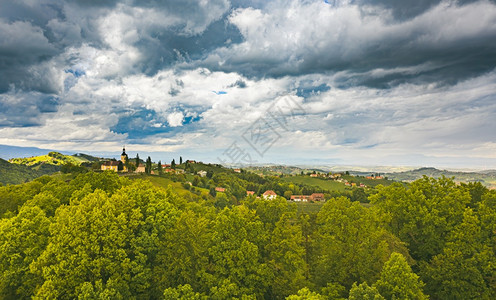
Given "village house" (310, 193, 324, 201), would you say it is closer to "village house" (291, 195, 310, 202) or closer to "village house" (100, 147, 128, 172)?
"village house" (291, 195, 310, 202)

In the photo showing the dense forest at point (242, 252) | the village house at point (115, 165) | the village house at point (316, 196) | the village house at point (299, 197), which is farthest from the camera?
the village house at point (299, 197)

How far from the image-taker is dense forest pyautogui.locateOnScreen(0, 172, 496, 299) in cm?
2275

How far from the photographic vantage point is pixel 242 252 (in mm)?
25078

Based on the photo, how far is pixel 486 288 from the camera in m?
24.5

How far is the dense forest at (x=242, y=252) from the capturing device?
2275 cm

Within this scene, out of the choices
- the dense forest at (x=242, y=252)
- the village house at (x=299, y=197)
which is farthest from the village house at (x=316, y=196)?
the dense forest at (x=242, y=252)

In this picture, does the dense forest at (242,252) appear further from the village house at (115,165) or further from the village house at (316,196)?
the village house at (316,196)

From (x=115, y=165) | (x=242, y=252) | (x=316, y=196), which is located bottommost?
(x=316, y=196)

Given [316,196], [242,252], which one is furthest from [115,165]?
[242,252]

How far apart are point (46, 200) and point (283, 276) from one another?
1327 inches

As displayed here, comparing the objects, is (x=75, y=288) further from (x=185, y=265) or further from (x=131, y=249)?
(x=185, y=265)

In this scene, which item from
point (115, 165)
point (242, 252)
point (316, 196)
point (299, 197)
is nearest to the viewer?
point (242, 252)

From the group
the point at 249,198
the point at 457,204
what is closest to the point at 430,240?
the point at 457,204

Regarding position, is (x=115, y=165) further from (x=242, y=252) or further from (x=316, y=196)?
(x=242, y=252)
